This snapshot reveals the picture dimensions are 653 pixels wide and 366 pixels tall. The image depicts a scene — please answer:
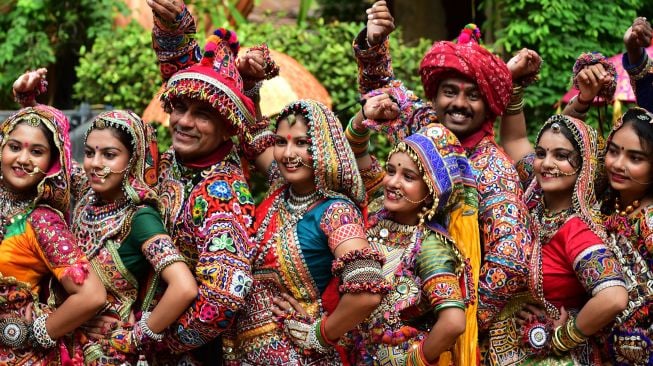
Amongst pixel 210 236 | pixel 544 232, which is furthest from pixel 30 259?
pixel 544 232

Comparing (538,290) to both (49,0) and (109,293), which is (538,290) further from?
(49,0)

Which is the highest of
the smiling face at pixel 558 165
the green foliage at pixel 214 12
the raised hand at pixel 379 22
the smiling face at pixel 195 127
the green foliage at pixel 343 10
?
the green foliage at pixel 343 10

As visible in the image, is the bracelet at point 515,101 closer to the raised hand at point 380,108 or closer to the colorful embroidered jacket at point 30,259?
the raised hand at point 380,108

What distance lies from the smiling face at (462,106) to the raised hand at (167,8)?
4.47 feet

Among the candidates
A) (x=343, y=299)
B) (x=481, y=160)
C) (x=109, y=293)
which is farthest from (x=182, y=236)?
(x=481, y=160)

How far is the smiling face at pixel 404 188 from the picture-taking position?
183 inches

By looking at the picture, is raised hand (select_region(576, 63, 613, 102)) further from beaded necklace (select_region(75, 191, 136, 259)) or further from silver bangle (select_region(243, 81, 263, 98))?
beaded necklace (select_region(75, 191, 136, 259))

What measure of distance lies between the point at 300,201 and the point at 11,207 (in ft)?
4.33

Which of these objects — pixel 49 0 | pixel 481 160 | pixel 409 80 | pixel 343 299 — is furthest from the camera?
pixel 49 0

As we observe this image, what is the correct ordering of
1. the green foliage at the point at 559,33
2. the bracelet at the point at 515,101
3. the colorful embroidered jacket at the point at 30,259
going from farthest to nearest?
the green foliage at the point at 559,33
the bracelet at the point at 515,101
the colorful embroidered jacket at the point at 30,259

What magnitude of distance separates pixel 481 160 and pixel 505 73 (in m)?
0.47

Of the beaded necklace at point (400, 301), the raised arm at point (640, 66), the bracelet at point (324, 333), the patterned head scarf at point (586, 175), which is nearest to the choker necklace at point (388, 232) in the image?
the beaded necklace at point (400, 301)

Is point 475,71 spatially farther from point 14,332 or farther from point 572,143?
point 14,332

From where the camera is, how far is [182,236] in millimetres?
4676
